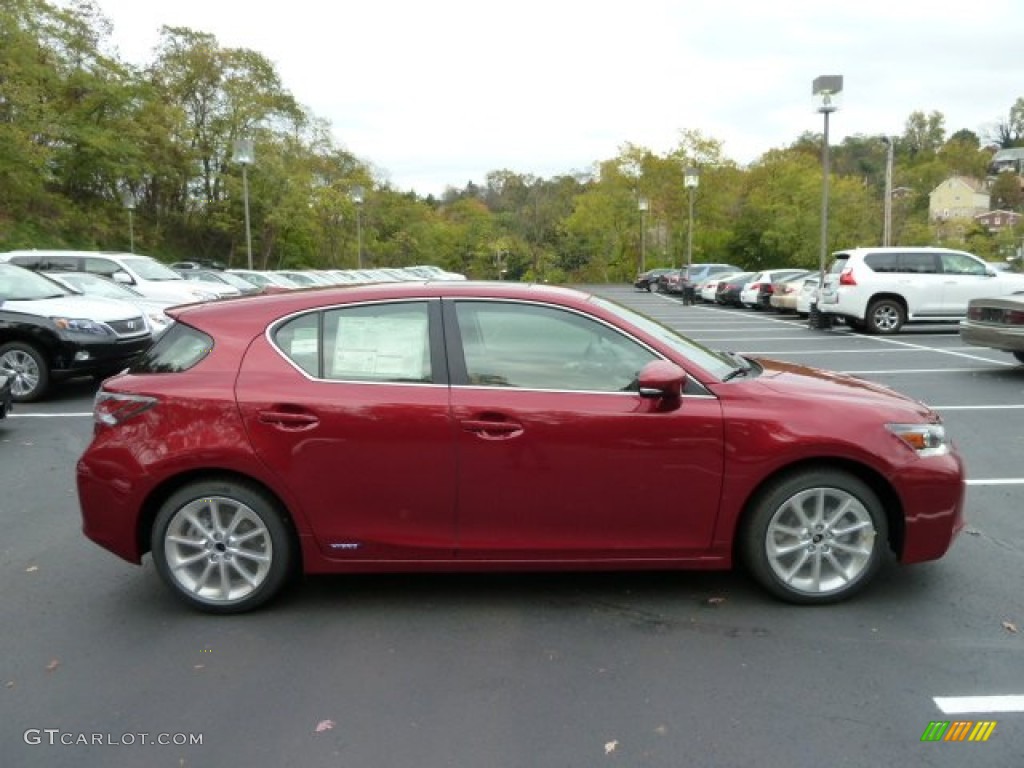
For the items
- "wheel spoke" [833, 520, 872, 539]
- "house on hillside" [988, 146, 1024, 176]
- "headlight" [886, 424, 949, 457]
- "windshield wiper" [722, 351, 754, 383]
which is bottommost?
"wheel spoke" [833, 520, 872, 539]

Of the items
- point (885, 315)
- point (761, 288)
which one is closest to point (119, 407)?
point (885, 315)

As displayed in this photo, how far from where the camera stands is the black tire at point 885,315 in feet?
57.2

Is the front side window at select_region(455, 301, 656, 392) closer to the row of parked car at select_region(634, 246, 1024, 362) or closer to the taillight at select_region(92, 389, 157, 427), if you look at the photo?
the taillight at select_region(92, 389, 157, 427)

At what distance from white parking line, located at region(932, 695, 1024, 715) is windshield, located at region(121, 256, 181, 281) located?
1617 cm

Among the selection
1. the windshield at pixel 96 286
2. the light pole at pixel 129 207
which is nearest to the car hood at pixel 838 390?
the windshield at pixel 96 286

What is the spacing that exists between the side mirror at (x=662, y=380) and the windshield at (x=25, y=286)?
30.6ft

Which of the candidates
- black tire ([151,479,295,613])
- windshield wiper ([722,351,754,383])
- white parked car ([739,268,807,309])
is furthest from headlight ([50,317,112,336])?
white parked car ([739,268,807,309])

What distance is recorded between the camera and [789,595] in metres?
4.05

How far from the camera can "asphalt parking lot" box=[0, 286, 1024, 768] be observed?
301cm

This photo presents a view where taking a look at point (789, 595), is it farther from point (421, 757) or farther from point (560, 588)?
point (421, 757)

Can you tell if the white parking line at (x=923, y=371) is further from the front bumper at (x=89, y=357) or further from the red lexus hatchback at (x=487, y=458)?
the front bumper at (x=89, y=357)

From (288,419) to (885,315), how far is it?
16133 millimetres

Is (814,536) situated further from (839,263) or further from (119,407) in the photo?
(839,263)

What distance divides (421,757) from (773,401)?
2.21m
